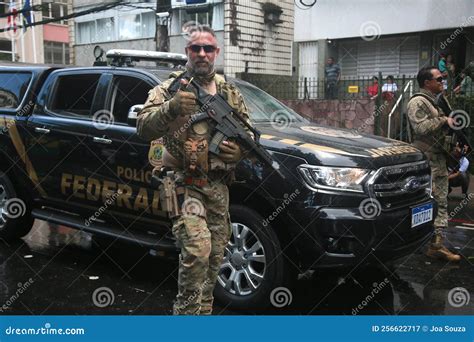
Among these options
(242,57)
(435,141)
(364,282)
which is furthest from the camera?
(242,57)

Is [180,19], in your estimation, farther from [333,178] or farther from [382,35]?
[333,178]

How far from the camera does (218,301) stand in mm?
3943

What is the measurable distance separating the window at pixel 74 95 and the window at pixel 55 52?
35.8 metres

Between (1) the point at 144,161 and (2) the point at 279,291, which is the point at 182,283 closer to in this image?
(2) the point at 279,291

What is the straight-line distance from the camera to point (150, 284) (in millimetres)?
4410

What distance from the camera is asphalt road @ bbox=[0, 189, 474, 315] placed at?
12.8ft

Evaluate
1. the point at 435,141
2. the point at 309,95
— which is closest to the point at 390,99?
the point at 309,95

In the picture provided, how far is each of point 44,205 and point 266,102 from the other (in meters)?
2.43
